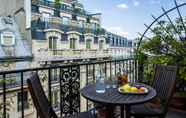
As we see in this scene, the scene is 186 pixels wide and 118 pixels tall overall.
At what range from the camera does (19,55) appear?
912 cm

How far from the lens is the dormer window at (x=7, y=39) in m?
8.57

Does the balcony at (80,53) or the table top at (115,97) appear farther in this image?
the balcony at (80,53)

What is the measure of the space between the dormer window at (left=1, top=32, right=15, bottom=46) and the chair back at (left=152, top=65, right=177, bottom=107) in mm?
7376

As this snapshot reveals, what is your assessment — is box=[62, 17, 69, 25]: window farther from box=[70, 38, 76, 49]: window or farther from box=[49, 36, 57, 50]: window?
box=[49, 36, 57, 50]: window

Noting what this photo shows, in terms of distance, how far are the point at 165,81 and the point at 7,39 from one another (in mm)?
7773

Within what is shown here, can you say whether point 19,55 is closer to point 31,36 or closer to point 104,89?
point 31,36

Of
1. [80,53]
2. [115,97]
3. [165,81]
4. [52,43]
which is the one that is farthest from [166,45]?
[80,53]

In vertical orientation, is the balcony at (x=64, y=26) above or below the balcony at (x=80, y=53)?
above

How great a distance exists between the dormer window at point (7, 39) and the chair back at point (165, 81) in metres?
7.38

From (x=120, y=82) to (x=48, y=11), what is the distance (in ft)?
28.2

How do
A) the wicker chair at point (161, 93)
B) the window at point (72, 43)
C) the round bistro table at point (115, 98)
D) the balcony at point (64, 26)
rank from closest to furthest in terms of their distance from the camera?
the round bistro table at point (115, 98)
the wicker chair at point (161, 93)
the balcony at point (64, 26)
the window at point (72, 43)

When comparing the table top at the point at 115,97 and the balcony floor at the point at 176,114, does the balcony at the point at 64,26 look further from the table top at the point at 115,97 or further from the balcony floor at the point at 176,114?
the table top at the point at 115,97

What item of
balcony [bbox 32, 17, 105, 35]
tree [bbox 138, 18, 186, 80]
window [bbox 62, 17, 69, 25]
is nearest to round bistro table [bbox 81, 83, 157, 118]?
tree [bbox 138, 18, 186, 80]

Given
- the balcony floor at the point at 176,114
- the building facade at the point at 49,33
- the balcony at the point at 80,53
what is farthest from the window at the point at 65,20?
the balcony floor at the point at 176,114
